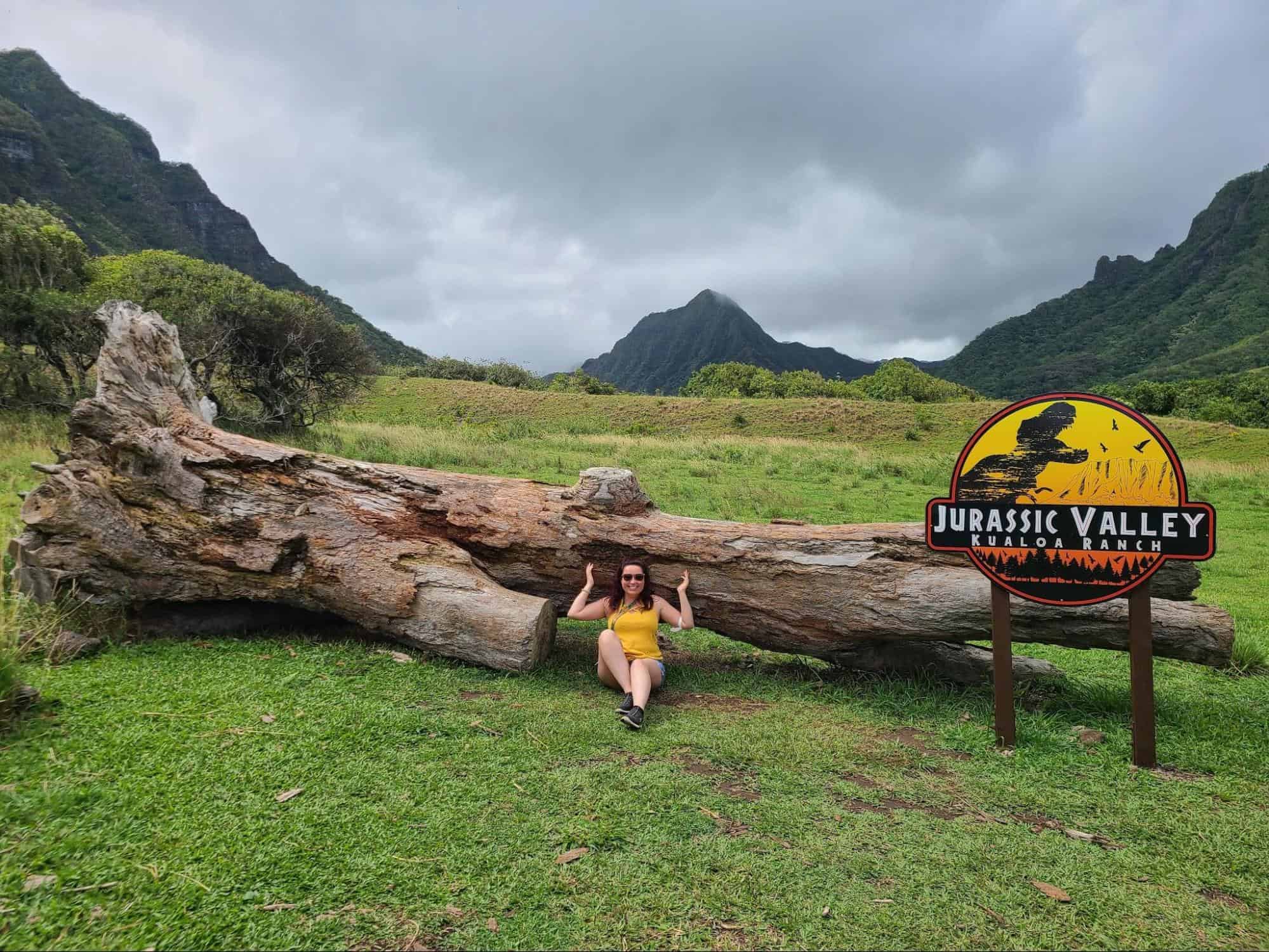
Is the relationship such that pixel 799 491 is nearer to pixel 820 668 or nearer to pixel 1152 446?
pixel 820 668

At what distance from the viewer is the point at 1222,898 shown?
310 cm

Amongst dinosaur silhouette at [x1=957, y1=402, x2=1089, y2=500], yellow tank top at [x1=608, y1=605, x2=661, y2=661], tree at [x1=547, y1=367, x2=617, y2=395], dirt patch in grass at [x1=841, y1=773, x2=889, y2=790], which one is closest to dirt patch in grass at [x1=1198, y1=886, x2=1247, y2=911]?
dirt patch in grass at [x1=841, y1=773, x2=889, y2=790]

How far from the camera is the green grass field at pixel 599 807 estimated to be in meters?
2.76

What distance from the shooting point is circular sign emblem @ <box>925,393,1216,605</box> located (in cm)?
459

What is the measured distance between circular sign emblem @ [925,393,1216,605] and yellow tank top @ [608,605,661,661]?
255 cm

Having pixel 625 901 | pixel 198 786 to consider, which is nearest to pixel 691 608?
pixel 625 901

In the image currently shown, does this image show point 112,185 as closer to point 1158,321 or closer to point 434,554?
point 434,554

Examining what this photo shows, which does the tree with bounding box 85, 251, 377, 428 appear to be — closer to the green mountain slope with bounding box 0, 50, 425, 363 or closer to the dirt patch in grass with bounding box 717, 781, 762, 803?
the dirt patch in grass with bounding box 717, 781, 762, 803

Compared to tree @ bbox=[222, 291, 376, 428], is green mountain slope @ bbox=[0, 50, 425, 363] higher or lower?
higher

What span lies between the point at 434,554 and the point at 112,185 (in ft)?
420

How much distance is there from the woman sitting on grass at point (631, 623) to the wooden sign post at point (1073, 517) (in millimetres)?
2501

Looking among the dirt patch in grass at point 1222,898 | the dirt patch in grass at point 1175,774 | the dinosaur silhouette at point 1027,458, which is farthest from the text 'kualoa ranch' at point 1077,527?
the dirt patch in grass at point 1222,898

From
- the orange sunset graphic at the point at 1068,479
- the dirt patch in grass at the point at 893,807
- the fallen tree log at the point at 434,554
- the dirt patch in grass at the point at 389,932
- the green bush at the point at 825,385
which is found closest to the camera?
the dirt patch in grass at the point at 389,932

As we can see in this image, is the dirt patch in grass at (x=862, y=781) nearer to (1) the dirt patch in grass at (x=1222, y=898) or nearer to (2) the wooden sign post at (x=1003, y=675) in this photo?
(2) the wooden sign post at (x=1003, y=675)
